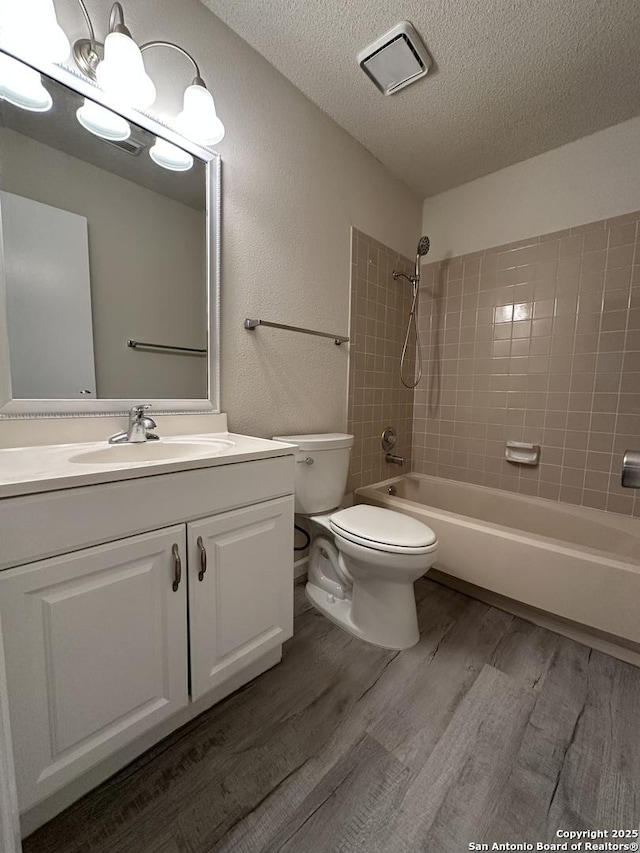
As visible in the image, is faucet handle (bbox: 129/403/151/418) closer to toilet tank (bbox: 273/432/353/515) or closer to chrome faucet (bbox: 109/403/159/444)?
chrome faucet (bbox: 109/403/159/444)

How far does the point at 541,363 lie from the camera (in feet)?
6.41

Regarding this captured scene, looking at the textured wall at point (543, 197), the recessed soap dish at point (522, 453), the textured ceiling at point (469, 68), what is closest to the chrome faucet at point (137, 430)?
the textured ceiling at point (469, 68)

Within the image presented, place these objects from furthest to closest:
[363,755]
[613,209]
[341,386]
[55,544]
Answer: [341,386] → [613,209] → [363,755] → [55,544]

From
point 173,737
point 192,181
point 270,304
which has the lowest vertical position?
point 173,737

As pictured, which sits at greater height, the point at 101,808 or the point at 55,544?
the point at 55,544

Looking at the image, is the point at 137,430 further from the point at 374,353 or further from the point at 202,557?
the point at 374,353

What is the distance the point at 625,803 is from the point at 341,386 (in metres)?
1.69

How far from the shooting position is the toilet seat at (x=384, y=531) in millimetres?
1221

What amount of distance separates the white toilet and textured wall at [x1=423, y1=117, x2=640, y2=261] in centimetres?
164

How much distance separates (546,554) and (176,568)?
1.36m

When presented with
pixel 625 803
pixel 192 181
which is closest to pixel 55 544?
pixel 192 181

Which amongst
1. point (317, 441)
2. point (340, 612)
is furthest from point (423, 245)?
point (340, 612)

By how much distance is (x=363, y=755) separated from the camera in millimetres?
927

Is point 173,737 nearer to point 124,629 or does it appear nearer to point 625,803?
point 124,629
